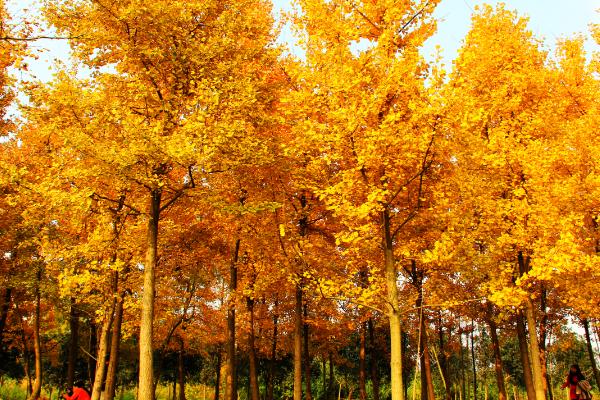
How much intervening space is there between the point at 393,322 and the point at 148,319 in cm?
454

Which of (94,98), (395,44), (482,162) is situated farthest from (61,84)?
(482,162)

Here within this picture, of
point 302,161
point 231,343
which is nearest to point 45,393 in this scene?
point 231,343

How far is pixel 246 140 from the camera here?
28.0 feet

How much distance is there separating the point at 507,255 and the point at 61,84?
450 inches

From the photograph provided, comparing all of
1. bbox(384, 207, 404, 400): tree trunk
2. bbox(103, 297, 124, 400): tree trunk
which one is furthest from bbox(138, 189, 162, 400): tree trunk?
bbox(384, 207, 404, 400): tree trunk

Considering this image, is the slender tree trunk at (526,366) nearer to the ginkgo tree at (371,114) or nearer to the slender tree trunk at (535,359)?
the slender tree trunk at (535,359)

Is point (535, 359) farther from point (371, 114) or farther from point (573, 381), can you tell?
point (371, 114)

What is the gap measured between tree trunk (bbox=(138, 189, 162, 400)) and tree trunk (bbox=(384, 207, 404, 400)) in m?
4.28

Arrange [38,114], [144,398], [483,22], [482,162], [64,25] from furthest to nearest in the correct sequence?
[483,22], [482,162], [64,25], [38,114], [144,398]

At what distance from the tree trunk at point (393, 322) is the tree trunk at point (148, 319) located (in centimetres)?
428

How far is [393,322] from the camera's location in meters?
8.23

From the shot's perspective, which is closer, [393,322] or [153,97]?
[393,322]

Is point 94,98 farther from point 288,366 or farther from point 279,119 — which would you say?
point 288,366

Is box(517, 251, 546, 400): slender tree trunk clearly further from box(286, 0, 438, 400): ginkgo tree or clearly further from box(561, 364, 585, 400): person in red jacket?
box(286, 0, 438, 400): ginkgo tree
